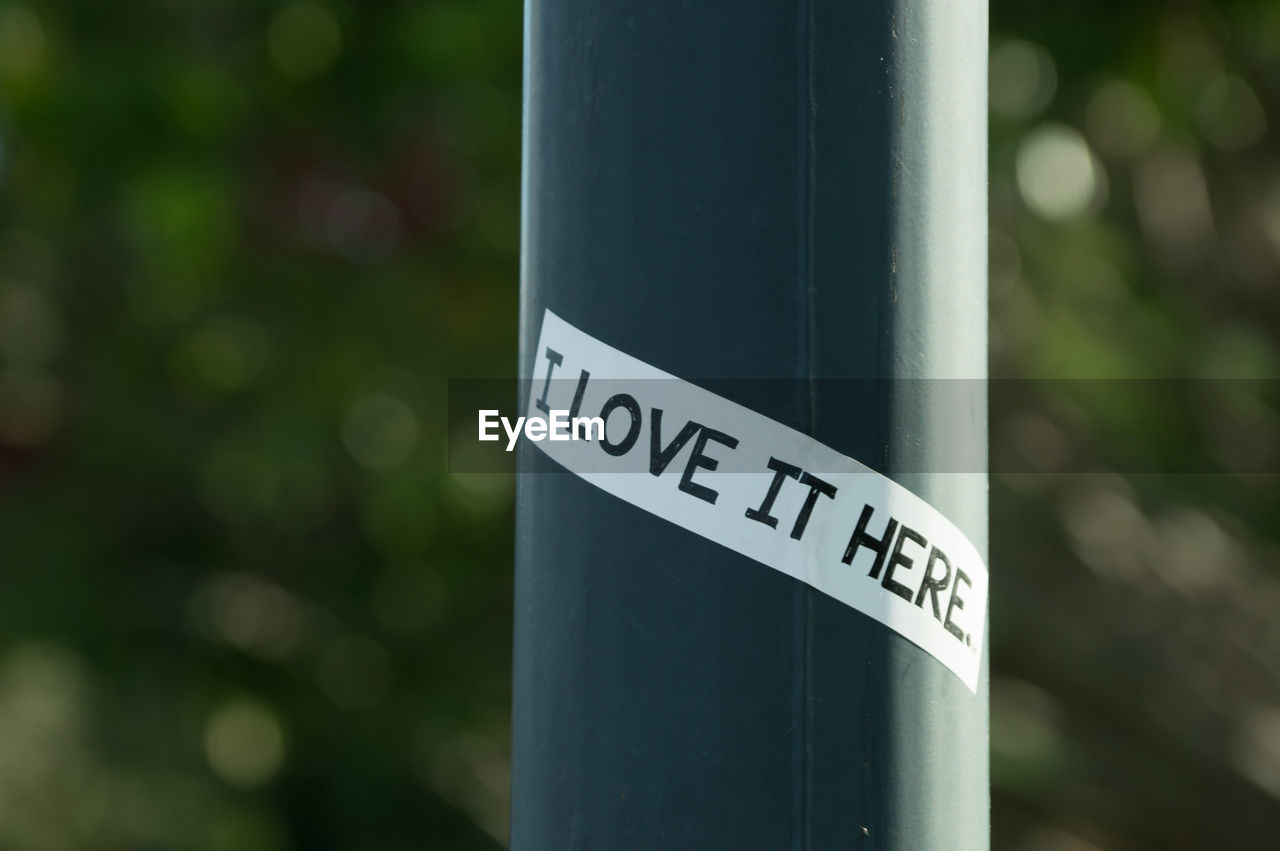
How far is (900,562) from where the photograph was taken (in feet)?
2.20

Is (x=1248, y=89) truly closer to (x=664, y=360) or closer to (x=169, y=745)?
(x=169, y=745)

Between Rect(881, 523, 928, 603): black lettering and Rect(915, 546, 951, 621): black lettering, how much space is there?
1 centimetres

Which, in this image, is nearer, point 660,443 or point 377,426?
point 660,443

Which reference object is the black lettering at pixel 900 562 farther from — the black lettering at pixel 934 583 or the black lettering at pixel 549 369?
the black lettering at pixel 549 369

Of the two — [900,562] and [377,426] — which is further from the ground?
[377,426]

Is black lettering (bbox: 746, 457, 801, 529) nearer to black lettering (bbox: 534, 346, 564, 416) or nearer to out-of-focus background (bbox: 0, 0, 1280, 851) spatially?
black lettering (bbox: 534, 346, 564, 416)

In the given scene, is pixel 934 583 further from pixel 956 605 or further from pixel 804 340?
pixel 804 340

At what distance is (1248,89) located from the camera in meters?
3.76

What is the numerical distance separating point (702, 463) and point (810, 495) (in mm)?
56

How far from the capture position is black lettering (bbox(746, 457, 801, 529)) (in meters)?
0.65

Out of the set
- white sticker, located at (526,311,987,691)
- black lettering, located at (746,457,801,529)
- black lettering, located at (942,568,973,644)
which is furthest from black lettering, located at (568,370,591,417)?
black lettering, located at (942,568,973,644)

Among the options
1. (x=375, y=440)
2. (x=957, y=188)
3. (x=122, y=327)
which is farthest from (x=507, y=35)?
(x=957, y=188)

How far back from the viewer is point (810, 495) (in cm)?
65

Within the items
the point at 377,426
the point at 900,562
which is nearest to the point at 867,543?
the point at 900,562
